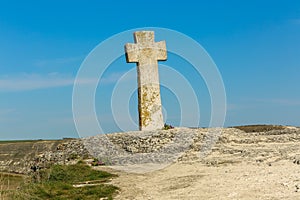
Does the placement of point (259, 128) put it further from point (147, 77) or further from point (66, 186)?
point (66, 186)

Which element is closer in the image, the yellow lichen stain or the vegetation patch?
the yellow lichen stain

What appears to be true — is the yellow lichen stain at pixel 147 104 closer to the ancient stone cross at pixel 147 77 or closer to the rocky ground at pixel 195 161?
the ancient stone cross at pixel 147 77

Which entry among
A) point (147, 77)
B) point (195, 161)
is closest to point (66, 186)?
point (195, 161)

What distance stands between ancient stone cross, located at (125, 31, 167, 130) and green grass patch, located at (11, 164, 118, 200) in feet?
16.9

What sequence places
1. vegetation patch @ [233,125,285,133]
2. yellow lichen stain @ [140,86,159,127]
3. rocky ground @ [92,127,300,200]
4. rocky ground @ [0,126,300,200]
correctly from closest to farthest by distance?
rocky ground @ [92,127,300,200] → rocky ground @ [0,126,300,200] → yellow lichen stain @ [140,86,159,127] → vegetation patch @ [233,125,285,133]

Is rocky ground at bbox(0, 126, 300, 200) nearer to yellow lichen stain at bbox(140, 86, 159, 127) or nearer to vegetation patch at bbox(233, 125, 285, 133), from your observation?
vegetation patch at bbox(233, 125, 285, 133)

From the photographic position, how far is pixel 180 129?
18.1 m

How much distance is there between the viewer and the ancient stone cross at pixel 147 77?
18281mm

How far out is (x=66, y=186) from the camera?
10.4 m

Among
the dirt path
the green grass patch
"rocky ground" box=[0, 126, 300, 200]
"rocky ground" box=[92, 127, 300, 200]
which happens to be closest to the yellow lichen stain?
"rocky ground" box=[0, 126, 300, 200]

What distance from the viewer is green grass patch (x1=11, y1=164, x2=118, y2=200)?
29.9ft

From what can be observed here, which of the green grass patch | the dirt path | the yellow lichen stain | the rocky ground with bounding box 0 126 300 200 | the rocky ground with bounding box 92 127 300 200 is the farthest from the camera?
the yellow lichen stain

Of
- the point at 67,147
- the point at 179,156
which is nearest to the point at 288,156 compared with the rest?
the point at 179,156

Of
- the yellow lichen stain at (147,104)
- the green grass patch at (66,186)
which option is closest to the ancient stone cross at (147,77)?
the yellow lichen stain at (147,104)
